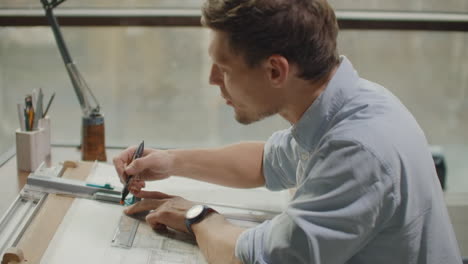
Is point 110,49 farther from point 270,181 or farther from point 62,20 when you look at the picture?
point 270,181

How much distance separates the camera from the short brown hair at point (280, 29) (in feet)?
2.59

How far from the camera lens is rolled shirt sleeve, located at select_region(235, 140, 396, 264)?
723mm

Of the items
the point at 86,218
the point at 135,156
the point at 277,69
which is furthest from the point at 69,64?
the point at 277,69

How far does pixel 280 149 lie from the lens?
1090 mm

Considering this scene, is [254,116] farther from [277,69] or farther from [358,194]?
[358,194]

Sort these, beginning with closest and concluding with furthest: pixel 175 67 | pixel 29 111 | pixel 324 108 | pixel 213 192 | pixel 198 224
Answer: pixel 324 108 < pixel 198 224 < pixel 213 192 < pixel 29 111 < pixel 175 67

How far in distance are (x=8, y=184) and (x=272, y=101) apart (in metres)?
0.74

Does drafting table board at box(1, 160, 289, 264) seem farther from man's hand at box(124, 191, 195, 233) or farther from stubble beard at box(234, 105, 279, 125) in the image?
stubble beard at box(234, 105, 279, 125)

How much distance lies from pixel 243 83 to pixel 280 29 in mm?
124

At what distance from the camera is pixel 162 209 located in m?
1.00

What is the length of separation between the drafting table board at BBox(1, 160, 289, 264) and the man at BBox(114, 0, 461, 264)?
0.07 m

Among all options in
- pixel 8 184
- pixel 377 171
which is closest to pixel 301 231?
pixel 377 171

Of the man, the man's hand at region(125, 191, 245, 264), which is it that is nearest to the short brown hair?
the man

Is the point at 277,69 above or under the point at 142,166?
above
